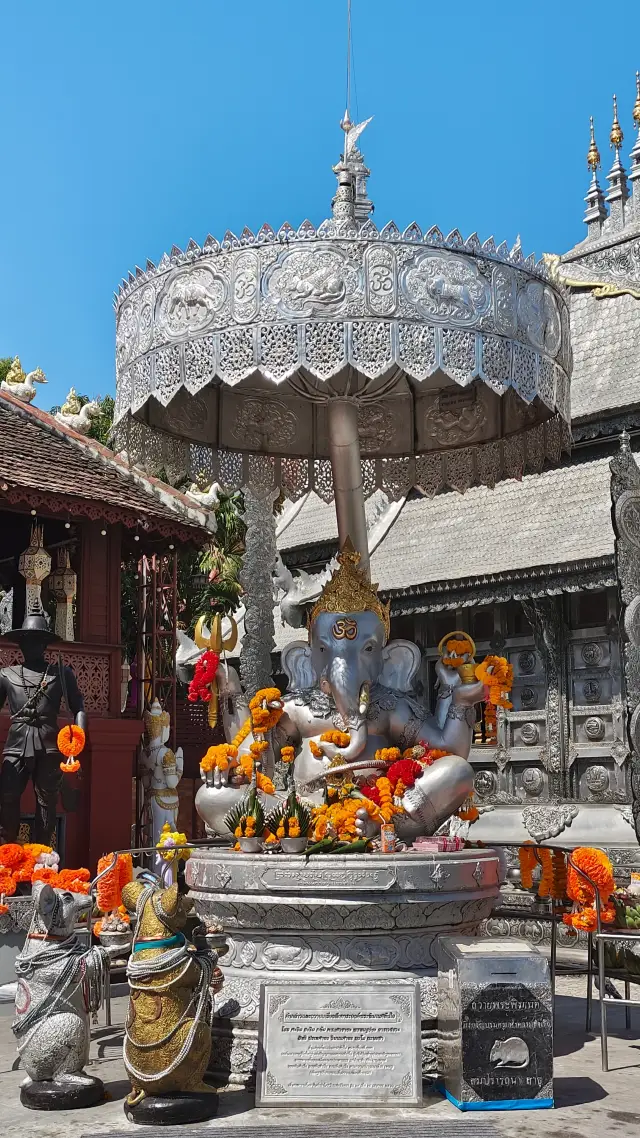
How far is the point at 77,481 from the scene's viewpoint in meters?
18.1

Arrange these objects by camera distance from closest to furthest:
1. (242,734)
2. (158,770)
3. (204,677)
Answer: (242,734), (204,677), (158,770)

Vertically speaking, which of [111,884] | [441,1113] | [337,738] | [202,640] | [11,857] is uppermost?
[202,640]

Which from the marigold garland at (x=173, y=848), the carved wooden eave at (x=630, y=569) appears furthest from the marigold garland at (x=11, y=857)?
the carved wooden eave at (x=630, y=569)

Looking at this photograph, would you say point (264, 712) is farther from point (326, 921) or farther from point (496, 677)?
point (326, 921)

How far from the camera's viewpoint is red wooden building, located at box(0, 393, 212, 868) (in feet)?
57.6

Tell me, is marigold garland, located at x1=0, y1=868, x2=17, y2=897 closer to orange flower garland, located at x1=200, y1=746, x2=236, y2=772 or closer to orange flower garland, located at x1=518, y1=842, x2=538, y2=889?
orange flower garland, located at x1=200, y1=746, x2=236, y2=772

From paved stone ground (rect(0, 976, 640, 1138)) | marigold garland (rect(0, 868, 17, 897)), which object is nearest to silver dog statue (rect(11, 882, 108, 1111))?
paved stone ground (rect(0, 976, 640, 1138))

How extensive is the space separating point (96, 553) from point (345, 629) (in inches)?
448

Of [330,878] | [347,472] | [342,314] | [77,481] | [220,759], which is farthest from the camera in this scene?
[77,481]

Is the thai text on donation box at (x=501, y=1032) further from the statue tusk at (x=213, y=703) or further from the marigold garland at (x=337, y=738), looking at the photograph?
the statue tusk at (x=213, y=703)

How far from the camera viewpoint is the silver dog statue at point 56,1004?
22.2 feet

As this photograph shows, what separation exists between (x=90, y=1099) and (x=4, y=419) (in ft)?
50.6

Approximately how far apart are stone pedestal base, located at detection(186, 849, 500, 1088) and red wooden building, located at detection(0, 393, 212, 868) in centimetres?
966

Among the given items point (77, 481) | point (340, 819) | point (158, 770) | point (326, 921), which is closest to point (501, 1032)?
point (326, 921)
